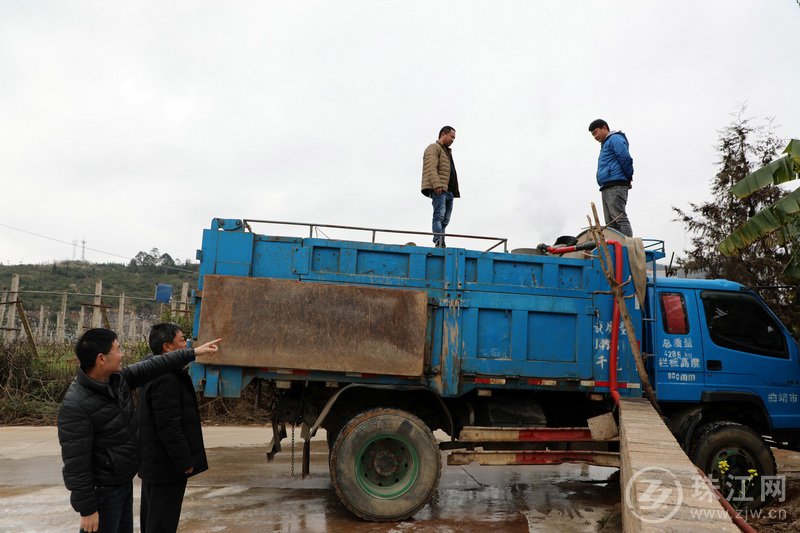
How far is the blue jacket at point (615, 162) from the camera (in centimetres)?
693

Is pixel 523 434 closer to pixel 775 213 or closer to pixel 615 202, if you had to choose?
pixel 615 202

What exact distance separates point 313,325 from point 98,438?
2.45m

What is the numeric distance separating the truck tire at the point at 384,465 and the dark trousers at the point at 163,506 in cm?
173

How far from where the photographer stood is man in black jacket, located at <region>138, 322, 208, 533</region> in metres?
3.65

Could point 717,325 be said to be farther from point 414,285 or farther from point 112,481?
point 112,481

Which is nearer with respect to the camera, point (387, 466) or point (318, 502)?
point (387, 466)

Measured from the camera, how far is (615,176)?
6941 millimetres

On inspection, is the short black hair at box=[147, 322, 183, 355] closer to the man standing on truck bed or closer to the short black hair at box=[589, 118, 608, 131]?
the man standing on truck bed

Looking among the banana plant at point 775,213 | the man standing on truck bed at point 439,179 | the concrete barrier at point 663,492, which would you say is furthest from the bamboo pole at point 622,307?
the banana plant at point 775,213

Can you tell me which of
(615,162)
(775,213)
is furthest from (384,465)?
(775,213)

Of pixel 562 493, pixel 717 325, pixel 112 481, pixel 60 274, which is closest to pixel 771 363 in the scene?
pixel 717 325

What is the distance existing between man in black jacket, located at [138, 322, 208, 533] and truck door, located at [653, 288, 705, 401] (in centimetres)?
443

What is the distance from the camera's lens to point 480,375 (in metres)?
5.57

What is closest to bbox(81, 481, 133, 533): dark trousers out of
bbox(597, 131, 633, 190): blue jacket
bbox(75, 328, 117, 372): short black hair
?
bbox(75, 328, 117, 372): short black hair
